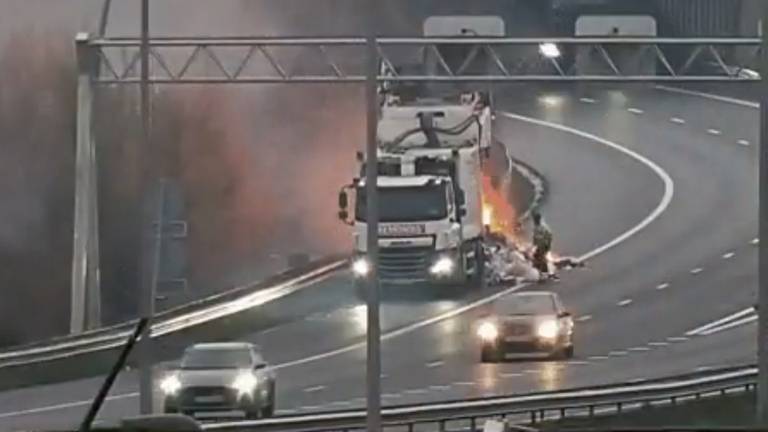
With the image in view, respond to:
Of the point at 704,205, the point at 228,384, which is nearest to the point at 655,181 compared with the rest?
the point at 704,205

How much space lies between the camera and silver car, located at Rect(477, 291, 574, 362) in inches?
917

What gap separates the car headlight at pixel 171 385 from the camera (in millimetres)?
18031

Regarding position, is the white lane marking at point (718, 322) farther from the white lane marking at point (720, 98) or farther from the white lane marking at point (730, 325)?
the white lane marking at point (720, 98)

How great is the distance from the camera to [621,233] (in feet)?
112

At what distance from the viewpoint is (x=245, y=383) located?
18.7m

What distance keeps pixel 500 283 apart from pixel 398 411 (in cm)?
936

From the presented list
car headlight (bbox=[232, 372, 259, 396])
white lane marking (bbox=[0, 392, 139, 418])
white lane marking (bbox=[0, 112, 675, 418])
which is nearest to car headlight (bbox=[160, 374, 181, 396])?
car headlight (bbox=[232, 372, 259, 396])

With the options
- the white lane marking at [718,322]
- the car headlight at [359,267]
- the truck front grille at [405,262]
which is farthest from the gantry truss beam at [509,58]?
the white lane marking at [718,322]

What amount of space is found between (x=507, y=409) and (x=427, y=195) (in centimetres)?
902

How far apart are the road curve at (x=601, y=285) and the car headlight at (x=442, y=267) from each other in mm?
441

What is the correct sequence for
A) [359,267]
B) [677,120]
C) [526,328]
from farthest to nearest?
[677,120] → [359,267] → [526,328]

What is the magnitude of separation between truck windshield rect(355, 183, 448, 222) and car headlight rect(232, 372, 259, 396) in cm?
669

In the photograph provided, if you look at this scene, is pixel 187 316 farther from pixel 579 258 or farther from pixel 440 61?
pixel 579 258

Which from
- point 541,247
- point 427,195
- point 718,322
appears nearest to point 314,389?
point 427,195
